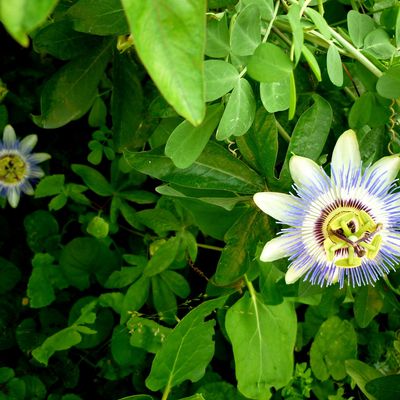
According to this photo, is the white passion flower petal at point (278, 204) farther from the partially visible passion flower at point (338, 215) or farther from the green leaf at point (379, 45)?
the green leaf at point (379, 45)

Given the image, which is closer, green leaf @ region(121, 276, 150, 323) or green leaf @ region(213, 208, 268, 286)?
green leaf @ region(213, 208, 268, 286)

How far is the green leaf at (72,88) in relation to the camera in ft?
3.98

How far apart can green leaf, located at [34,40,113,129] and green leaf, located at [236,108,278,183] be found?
0.37 meters

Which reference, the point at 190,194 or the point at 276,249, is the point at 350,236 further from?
the point at 190,194

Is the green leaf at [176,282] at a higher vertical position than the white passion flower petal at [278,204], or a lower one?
lower

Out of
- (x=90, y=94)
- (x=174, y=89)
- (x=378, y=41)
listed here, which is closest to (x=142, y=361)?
(x=90, y=94)

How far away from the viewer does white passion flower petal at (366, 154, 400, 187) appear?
3.15 feet

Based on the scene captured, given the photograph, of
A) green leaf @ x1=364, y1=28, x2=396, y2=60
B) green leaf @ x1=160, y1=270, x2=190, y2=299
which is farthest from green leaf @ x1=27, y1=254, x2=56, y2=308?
green leaf @ x1=364, y1=28, x2=396, y2=60

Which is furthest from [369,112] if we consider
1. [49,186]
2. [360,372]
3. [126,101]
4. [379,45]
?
[49,186]

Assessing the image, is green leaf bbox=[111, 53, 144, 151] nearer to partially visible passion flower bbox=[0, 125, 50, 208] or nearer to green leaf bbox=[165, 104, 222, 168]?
green leaf bbox=[165, 104, 222, 168]

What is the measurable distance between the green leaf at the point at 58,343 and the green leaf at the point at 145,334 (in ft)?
0.44

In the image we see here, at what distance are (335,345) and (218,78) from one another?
40.7 inches

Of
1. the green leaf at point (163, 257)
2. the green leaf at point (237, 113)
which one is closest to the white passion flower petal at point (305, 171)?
the green leaf at point (237, 113)

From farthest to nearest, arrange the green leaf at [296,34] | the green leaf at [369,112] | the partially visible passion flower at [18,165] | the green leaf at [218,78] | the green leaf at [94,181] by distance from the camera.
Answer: the partially visible passion flower at [18,165], the green leaf at [94,181], the green leaf at [369,112], the green leaf at [218,78], the green leaf at [296,34]
